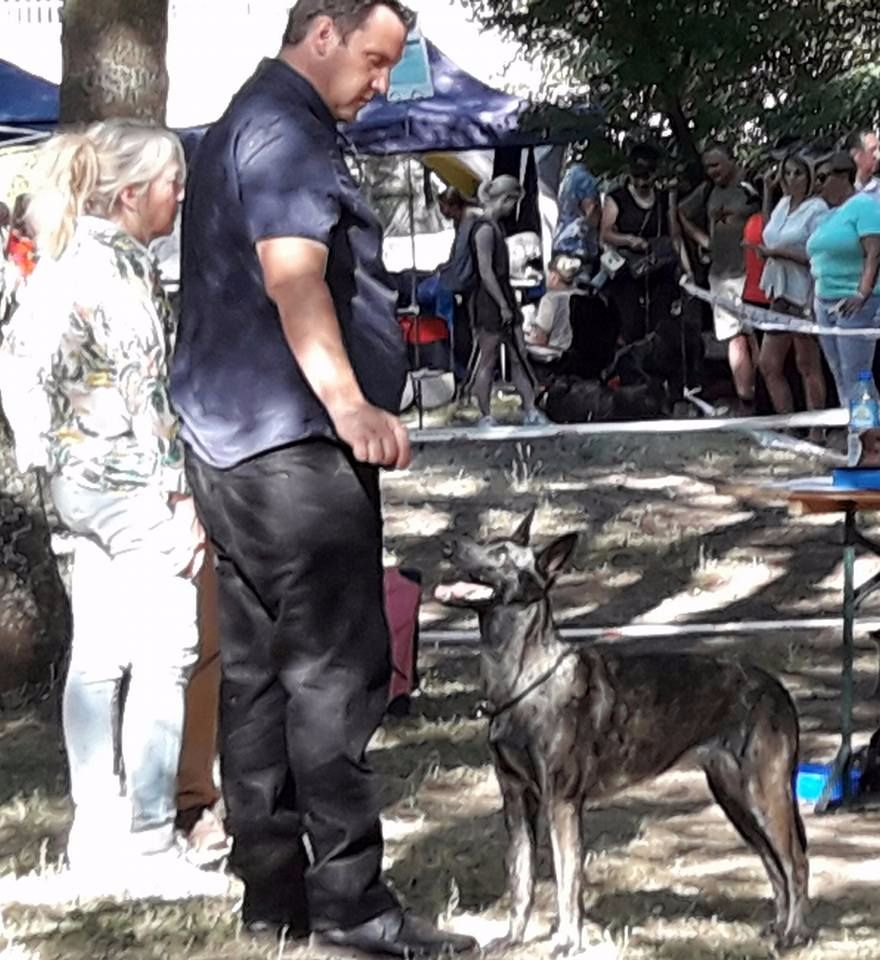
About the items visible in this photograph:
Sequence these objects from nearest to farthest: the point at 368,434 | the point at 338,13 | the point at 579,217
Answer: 1. the point at 368,434
2. the point at 338,13
3. the point at 579,217

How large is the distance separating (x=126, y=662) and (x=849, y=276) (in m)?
8.02

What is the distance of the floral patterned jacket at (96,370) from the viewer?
5273mm

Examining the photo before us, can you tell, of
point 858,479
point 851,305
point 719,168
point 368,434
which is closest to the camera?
point 368,434

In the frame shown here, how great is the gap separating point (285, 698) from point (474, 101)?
12.4m

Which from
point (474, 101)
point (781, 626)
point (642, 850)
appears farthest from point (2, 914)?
point (474, 101)

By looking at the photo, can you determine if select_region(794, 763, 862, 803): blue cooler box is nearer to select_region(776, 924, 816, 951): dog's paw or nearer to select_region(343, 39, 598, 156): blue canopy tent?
select_region(776, 924, 816, 951): dog's paw

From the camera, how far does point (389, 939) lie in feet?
15.8

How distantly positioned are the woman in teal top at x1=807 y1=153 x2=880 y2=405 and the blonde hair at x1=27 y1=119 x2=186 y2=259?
7.63 metres

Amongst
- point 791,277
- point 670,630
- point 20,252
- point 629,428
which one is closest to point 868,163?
point 791,277

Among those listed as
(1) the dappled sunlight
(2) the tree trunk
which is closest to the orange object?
(1) the dappled sunlight

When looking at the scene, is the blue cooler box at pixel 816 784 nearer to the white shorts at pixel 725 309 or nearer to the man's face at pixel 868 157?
the man's face at pixel 868 157

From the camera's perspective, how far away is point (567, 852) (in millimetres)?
4762

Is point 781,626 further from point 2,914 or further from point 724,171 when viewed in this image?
point 724,171

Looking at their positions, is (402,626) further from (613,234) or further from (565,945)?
(613,234)
